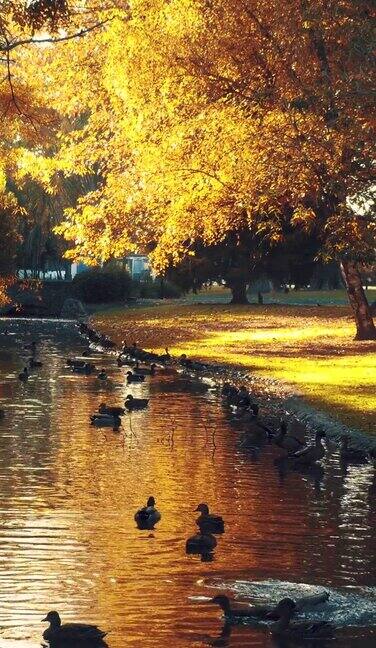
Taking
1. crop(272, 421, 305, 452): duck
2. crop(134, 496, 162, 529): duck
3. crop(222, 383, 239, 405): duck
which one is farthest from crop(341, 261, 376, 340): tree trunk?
crop(134, 496, 162, 529): duck

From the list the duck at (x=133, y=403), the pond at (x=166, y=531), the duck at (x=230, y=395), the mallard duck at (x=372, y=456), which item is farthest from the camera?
the duck at (x=230, y=395)

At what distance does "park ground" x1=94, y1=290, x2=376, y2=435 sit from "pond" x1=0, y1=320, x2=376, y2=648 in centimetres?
463

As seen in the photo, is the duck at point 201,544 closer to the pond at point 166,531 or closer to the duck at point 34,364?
the pond at point 166,531

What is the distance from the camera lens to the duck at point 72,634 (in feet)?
45.3

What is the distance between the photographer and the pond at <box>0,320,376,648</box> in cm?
1523

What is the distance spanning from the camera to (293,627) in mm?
14531

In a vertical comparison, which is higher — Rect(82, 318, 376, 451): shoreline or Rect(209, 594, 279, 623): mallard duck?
Rect(82, 318, 376, 451): shoreline

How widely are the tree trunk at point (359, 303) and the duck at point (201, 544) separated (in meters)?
37.6

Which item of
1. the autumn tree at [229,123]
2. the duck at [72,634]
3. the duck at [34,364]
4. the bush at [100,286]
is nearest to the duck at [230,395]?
the autumn tree at [229,123]

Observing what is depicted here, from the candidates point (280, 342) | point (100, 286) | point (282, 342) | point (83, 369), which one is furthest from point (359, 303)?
point (100, 286)

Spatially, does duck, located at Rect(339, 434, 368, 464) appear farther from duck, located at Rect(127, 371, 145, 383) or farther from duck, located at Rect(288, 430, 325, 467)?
duck, located at Rect(127, 371, 145, 383)

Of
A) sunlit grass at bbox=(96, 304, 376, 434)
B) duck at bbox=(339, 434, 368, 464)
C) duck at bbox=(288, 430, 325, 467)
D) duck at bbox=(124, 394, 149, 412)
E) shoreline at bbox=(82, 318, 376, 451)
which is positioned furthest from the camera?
sunlit grass at bbox=(96, 304, 376, 434)

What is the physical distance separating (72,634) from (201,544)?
4728 millimetres

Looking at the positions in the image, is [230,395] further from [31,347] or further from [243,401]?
[31,347]
